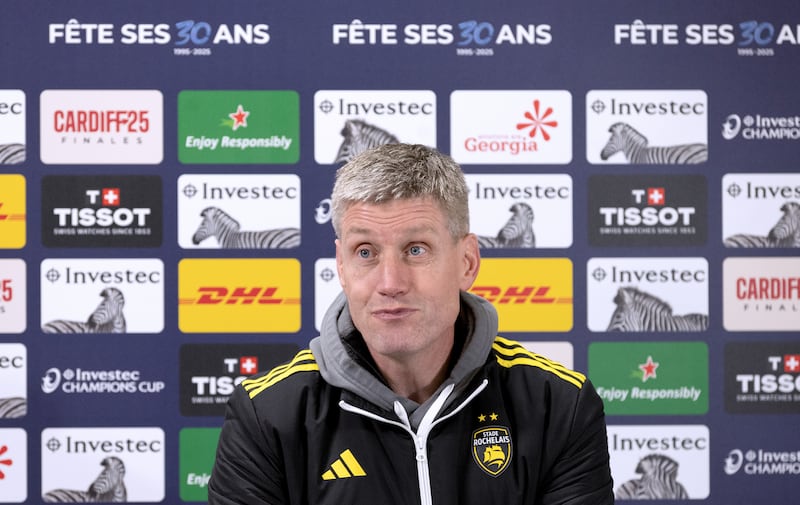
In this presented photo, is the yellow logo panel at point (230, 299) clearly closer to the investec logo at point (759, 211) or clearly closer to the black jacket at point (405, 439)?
the black jacket at point (405, 439)

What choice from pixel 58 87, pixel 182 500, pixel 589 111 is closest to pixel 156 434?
pixel 182 500

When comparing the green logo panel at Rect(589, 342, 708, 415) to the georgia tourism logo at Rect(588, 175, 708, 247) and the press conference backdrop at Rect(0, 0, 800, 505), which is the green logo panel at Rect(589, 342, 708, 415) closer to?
the press conference backdrop at Rect(0, 0, 800, 505)

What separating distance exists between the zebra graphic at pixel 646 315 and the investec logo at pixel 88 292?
1.40 m

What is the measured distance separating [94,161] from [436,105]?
101 centimetres

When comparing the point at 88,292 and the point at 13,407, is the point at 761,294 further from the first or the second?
the point at 13,407

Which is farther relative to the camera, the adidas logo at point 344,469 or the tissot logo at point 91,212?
the tissot logo at point 91,212

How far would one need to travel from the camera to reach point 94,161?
2.35 meters

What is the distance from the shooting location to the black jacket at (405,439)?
119cm

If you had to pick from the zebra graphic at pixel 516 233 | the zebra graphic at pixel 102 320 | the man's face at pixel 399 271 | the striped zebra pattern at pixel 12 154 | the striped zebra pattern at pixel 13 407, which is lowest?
the striped zebra pattern at pixel 13 407

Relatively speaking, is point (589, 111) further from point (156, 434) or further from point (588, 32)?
point (156, 434)

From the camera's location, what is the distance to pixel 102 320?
2.34m

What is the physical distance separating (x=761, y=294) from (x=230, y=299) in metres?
1.56

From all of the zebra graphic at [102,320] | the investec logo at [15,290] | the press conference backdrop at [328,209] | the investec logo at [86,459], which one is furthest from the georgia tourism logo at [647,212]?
the investec logo at [15,290]

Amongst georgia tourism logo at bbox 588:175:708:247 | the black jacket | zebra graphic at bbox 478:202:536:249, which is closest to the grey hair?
the black jacket
